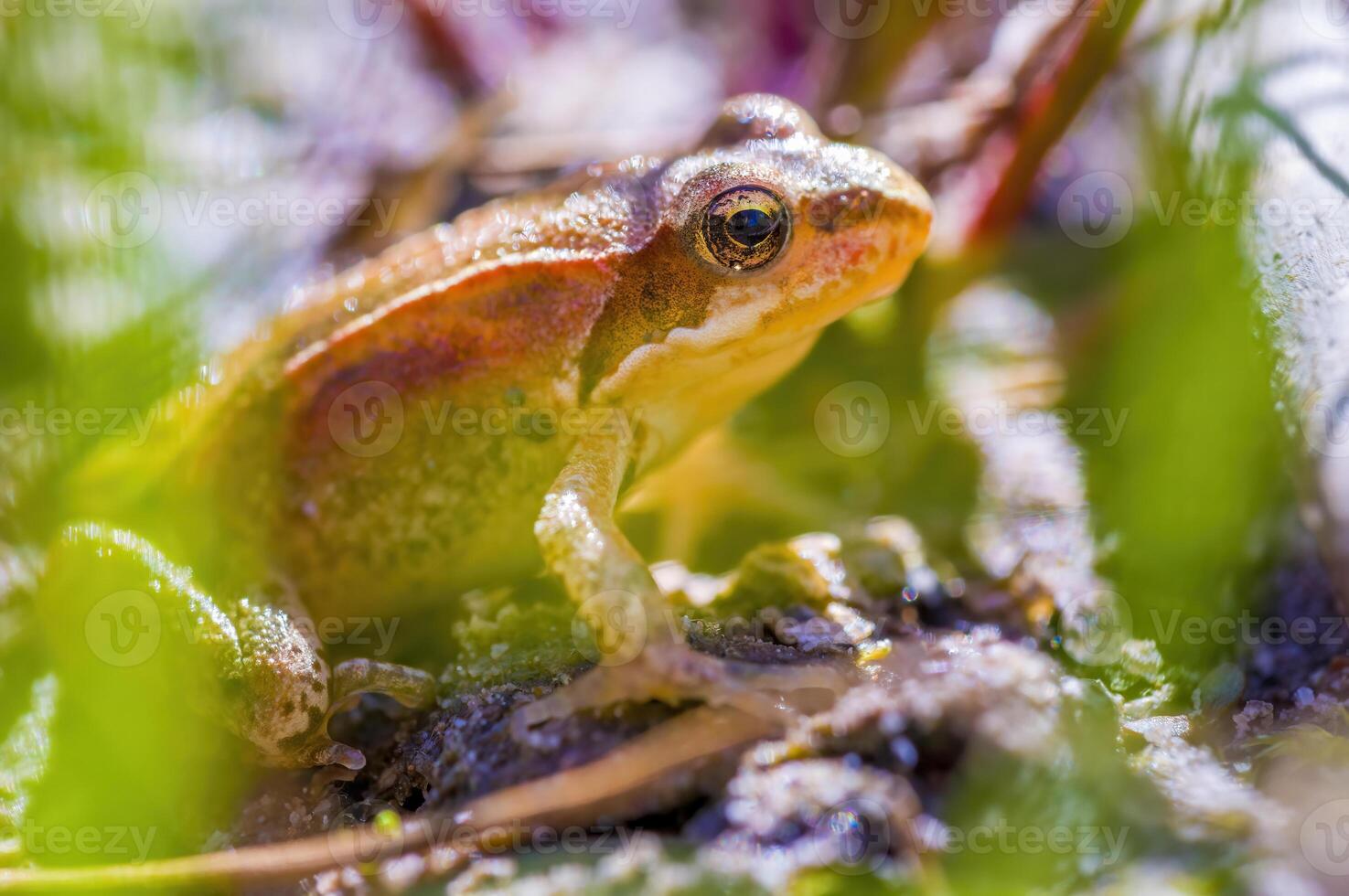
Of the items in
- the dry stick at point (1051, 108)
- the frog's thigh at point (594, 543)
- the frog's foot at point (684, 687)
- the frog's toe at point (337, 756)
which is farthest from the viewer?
the dry stick at point (1051, 108)

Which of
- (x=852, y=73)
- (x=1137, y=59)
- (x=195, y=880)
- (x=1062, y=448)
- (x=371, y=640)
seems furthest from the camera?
(x=852, y=73)

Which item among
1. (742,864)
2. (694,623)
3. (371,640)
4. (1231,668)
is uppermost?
(371,640)

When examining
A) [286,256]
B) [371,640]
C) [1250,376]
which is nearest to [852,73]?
[1250,376]

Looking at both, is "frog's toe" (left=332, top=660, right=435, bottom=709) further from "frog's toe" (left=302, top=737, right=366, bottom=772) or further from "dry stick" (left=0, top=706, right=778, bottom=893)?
"dry stick" (left=0, top=706, right=778, bottom=893)

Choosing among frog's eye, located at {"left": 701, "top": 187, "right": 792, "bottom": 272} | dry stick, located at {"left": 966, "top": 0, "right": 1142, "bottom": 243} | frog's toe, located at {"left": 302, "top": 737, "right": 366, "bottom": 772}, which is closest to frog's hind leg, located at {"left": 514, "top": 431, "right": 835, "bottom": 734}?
frog's toe, located at {"left": 302, "top": 737, "right": 366, "bottom": 772}

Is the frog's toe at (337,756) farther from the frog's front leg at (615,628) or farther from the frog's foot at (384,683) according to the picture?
the frog's front leg at (615,628)

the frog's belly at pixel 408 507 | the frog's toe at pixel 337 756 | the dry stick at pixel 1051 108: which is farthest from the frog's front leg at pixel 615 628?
the dry stick at pixel 1051 108

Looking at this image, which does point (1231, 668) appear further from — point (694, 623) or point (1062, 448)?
point (694, 623)
